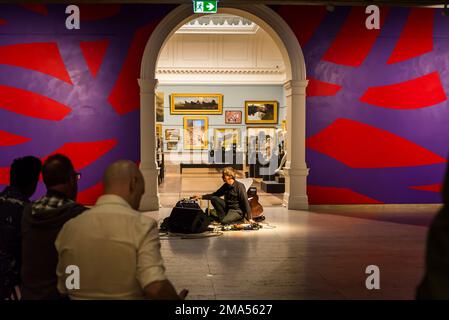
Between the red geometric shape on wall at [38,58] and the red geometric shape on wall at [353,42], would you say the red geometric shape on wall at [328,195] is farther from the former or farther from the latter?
the red geometric shape on wall at [38,58]

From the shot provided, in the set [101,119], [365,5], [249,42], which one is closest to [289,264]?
[101,119]

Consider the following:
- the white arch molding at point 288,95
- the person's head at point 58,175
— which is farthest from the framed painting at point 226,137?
the person's head at point 58,175

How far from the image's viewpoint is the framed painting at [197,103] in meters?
22.1

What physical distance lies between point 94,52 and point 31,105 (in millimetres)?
1598

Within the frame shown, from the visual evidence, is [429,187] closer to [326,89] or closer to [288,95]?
[326,89]

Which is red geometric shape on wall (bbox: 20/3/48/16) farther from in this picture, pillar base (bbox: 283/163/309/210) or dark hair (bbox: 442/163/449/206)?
dark hair (bbox: 442/163/449/206)

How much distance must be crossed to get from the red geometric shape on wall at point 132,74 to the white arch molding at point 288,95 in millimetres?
138

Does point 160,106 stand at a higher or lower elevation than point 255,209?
higher

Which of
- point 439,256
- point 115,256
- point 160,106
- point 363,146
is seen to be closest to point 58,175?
point 115,256

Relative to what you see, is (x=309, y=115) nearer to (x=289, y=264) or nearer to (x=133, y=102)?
(x=133, y=102)

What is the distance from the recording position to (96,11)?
9.85 meters

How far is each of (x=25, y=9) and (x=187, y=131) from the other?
13.1 m

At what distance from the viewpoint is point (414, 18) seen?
10359mm

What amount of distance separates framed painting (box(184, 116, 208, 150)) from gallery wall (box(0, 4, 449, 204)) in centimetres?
1241
